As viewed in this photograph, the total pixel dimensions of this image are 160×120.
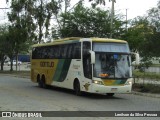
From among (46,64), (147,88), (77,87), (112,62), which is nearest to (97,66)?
(112,62)

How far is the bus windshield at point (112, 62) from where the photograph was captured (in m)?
21.1

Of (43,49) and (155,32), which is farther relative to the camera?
(43,49)

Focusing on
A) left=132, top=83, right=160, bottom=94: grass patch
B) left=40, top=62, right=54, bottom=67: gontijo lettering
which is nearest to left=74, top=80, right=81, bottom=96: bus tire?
left=40, top=62, right=54, bottom=67: gontijo lettering

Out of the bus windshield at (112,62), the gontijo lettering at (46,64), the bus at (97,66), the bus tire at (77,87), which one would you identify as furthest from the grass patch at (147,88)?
the gontijo lettering at (46,64)

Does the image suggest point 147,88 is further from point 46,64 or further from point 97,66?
point 46,64

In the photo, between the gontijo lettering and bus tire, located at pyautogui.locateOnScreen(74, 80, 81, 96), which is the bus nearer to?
bus tire, located at pyautogui.locateOnScreen(74, 80, 81, 96)

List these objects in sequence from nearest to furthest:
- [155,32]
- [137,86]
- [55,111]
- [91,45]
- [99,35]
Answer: [55,111]
[91,45]
[155,32]
[137,86]
[99,35]

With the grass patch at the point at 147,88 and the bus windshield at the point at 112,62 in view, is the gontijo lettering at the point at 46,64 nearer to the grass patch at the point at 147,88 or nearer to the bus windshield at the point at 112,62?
the grass patch at the point at 147,88

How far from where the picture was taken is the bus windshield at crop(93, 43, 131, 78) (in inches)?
832

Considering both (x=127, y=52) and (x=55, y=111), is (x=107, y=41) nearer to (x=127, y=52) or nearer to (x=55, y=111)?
(x=127, y=52)

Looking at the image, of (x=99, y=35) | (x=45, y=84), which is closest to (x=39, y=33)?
(x=99, y=35)

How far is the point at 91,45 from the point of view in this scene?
70.7 ft

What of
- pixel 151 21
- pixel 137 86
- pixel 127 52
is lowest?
pixel 137 86

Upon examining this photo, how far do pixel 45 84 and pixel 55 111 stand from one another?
532 inches
